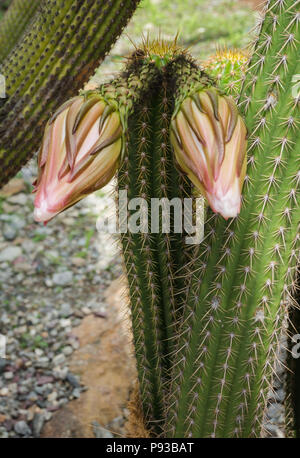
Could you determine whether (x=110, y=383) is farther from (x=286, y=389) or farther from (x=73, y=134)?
(x=73, y=134)

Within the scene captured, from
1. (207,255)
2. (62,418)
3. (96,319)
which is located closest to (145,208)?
(207,255)

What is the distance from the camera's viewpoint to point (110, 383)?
1.76 metres

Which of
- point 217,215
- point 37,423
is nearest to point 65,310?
point 37,423

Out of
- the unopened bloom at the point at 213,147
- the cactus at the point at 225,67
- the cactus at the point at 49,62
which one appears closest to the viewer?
the unopened bloom at the point at 213,147

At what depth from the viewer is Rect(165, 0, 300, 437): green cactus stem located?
3.07 feet

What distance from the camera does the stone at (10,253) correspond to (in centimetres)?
233

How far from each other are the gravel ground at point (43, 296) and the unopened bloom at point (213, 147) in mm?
722

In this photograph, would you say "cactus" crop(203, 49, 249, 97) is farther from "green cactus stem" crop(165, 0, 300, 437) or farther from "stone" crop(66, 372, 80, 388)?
"stone" crop(66, 372, 80, 388)

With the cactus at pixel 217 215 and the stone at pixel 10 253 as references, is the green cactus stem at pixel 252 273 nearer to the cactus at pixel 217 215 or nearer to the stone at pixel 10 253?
the cactus at pixel 217 215

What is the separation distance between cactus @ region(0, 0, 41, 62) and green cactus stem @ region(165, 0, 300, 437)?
0.78 meters

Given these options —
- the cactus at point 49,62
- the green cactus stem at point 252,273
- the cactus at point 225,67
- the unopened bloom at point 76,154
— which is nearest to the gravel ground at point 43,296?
the cactus at point 49,62

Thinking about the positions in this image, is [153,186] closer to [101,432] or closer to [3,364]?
[101,432]

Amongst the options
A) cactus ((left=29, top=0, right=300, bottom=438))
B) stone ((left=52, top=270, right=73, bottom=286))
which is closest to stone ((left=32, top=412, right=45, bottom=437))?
cactus ((left=29, top=0, right=300, bottom=438))

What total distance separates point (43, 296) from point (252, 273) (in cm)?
130
